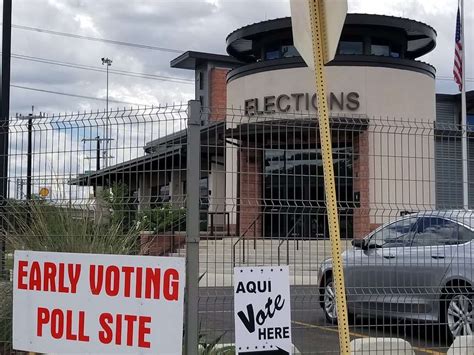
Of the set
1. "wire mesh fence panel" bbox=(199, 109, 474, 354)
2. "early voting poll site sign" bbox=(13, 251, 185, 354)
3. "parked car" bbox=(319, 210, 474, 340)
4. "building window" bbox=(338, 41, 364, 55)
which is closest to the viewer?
"early voting poll site sign" bbox=(13, 251, 185, 354)

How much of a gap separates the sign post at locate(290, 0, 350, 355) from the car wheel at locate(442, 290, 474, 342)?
9.48 feet

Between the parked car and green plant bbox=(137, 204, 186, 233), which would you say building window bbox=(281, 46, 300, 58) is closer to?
the parked car

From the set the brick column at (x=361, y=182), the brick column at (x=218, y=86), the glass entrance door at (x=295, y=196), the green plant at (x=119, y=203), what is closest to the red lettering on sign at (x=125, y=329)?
the green plant at (x=119, y=203)

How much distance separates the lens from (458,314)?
7.00 m

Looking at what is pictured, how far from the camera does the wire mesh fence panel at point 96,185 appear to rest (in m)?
5.31

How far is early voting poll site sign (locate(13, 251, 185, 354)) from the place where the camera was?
4.81 metres

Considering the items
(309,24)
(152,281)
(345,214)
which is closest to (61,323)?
(152,281)

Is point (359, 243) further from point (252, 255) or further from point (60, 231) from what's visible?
point (60, 231)

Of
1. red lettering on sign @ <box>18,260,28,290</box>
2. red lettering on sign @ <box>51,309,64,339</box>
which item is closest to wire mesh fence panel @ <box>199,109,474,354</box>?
red lettering on sign @ <box>51,309,64,339</box>

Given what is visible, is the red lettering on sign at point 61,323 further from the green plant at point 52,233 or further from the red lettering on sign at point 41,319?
the green plant at point 52,233

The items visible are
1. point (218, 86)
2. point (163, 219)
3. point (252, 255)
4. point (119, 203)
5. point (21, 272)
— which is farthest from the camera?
point (218, 86)

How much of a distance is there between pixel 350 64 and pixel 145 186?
19.4m

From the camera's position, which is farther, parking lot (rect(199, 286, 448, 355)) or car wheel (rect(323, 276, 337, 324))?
car wheel (rect(323, 276, 337, 324))

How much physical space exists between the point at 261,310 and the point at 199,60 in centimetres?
3188
